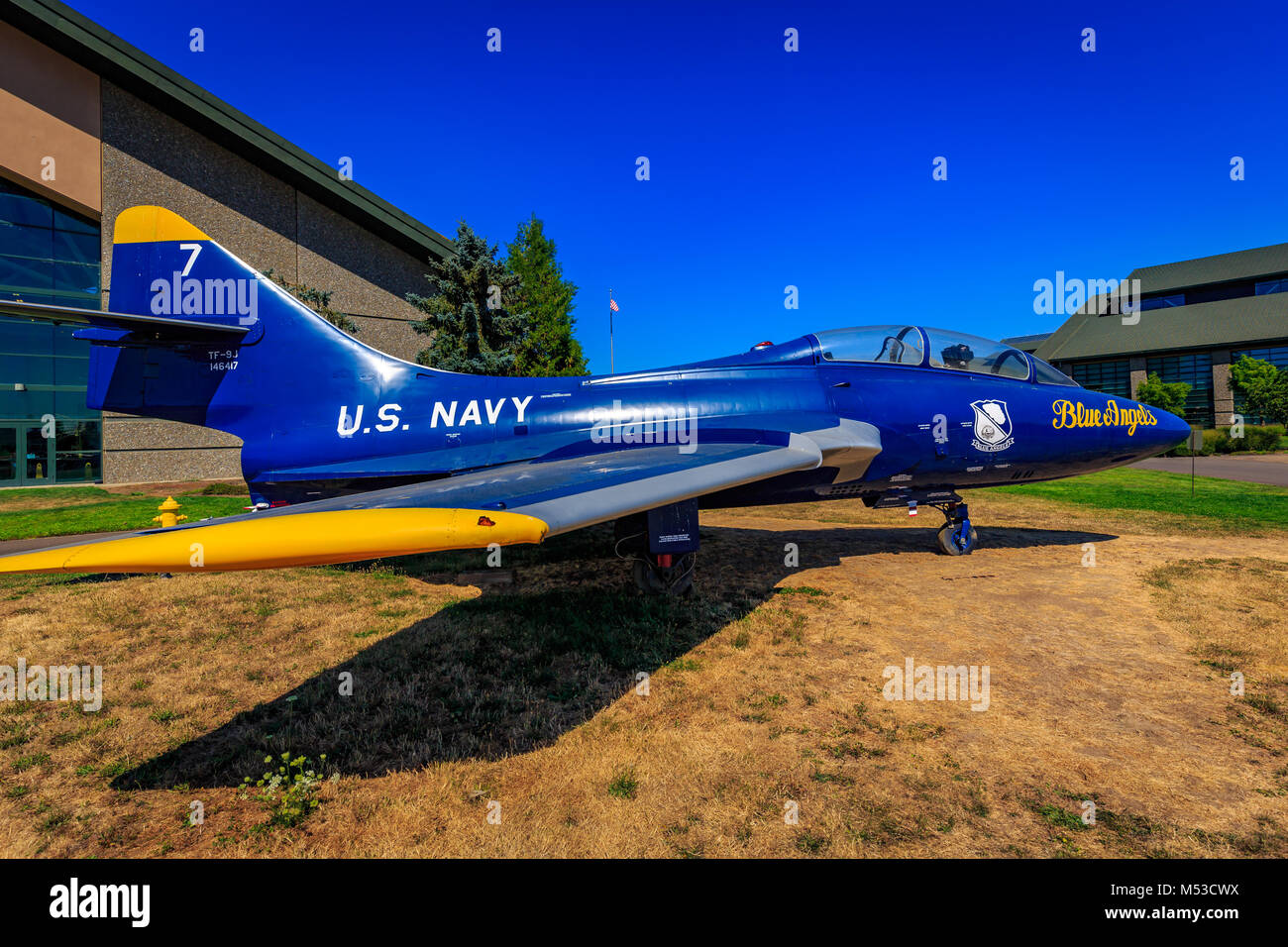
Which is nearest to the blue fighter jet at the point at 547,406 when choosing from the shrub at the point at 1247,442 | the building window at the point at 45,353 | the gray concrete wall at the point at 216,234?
the gray concrete wall at the point at 216,234

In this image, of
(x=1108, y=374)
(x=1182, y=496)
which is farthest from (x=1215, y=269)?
(x=1182, y=496)

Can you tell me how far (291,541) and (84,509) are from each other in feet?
57.8

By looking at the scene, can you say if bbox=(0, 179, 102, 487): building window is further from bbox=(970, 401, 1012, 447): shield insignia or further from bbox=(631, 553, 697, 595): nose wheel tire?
bbox=(970, 401, 1012, 447): shield insignia

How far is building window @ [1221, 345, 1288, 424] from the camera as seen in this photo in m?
38.9

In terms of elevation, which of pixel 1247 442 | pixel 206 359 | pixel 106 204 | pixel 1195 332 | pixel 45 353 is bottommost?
pixel 1247 442

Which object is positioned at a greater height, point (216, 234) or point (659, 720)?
point (216, 234)

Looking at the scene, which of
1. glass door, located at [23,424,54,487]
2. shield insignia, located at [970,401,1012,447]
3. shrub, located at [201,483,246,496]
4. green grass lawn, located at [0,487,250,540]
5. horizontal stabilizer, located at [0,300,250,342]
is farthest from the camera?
glass door, located at [23,424,54,487]

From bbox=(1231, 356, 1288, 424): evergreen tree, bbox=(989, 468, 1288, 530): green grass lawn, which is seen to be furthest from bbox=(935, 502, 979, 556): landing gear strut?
bbox=(1231, 356, 1288, 424): evergreen tree

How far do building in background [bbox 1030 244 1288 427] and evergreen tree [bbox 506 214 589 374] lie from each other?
35848 millimetres

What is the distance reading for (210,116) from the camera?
1991cm

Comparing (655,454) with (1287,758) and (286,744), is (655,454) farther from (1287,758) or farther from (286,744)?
(1287,758)

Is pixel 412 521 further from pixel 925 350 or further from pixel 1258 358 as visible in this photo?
pixel 1258 358

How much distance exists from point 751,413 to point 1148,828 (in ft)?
16.6

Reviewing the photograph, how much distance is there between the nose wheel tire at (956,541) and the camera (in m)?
8.38
